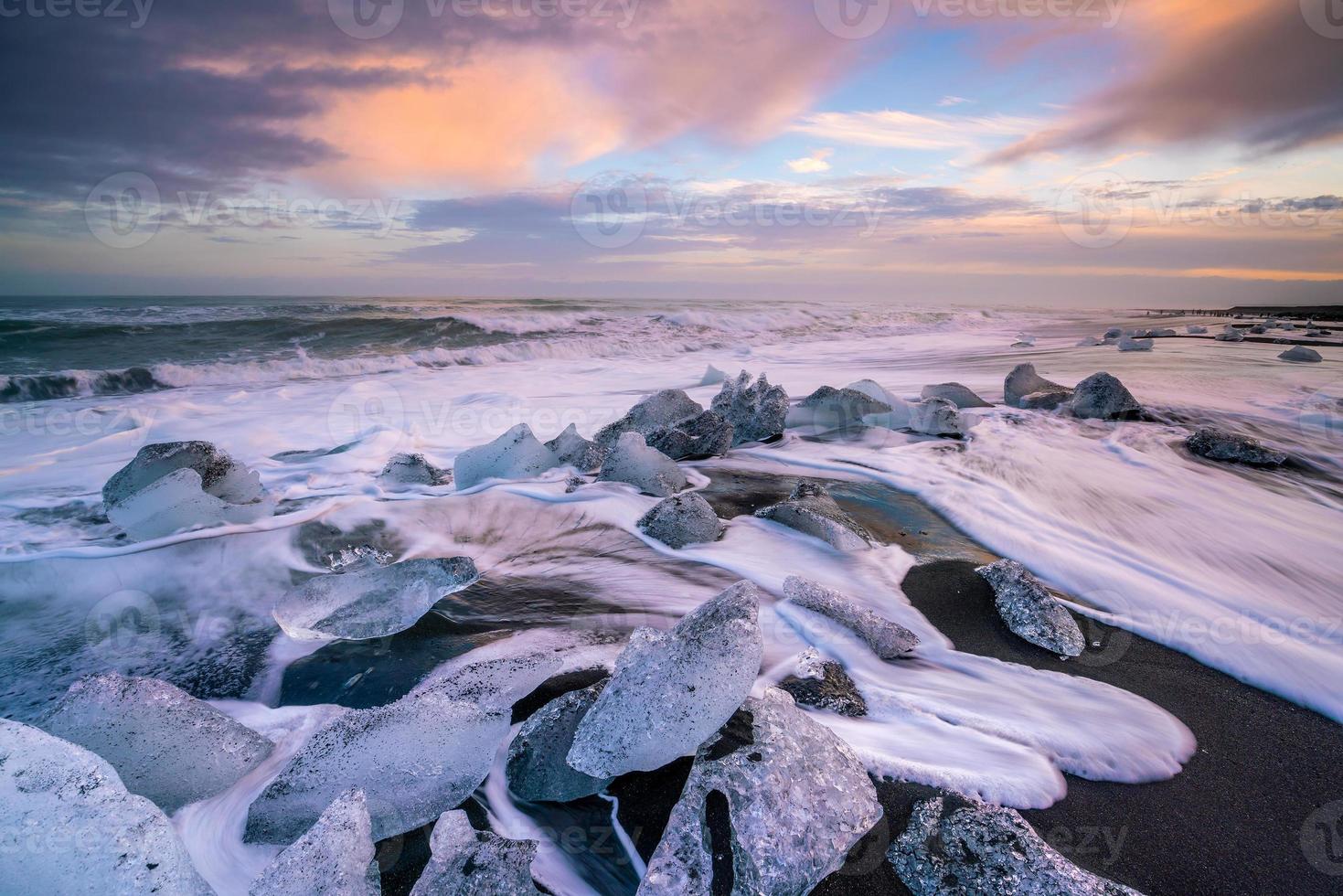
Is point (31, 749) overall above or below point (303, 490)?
above

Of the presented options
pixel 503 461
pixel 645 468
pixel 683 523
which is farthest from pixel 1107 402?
pixel 503 461

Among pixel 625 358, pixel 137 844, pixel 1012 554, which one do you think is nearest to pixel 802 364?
pixel 625 358

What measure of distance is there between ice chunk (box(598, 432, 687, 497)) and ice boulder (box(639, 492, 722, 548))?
0.61m

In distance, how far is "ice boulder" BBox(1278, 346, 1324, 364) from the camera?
790cm

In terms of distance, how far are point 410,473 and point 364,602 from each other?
6.43 ft

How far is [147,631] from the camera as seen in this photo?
2330mm

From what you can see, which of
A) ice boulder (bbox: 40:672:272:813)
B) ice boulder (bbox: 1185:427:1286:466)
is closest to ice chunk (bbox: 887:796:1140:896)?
ice boulder (bbox: 40:672:272:813)

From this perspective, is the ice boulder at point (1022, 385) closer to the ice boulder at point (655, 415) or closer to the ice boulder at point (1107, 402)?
the ice boulder at point (1107, 402)

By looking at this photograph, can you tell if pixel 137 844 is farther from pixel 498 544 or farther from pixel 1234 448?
pixel 1234 448

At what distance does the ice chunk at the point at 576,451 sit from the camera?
429cm

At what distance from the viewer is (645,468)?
3.77 meters

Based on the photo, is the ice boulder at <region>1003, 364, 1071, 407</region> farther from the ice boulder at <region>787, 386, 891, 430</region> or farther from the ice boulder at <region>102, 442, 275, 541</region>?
the ice boulder at <region>102, 442, 275, 541</region>

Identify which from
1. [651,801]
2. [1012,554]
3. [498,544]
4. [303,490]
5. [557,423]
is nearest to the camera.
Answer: [651,801]

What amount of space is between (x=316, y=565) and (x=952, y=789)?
2876mm
